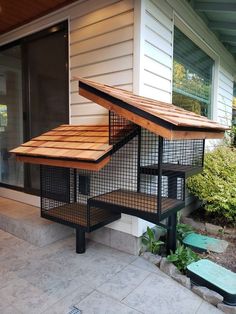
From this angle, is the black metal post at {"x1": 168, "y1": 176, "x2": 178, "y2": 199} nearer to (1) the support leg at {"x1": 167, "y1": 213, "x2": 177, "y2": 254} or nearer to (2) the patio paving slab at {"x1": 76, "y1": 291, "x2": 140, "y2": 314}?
(1) the support leg at {"x1": 167, "y1": 213, "x2": 177, "y2": 254}

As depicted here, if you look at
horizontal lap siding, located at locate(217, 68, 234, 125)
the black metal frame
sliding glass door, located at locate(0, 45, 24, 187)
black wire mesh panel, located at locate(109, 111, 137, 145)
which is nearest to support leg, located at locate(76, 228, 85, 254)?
the black metal frame

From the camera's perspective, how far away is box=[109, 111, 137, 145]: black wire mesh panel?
221 centimetres

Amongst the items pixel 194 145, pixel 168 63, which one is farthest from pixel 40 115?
pixel 194 145

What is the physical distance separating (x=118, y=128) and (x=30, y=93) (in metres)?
1.97

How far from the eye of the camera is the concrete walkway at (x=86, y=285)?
1840mm

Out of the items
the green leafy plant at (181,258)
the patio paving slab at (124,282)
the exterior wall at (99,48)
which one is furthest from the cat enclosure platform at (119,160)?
the patio paving slab at (124,282)

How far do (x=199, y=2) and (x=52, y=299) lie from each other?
13.2ft

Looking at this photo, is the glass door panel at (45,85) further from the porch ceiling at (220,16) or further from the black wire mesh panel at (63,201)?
the porch ceiling at (220,16)

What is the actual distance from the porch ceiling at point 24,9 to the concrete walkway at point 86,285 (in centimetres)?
284

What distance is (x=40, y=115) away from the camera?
11.7 ft

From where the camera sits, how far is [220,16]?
396 centimetres

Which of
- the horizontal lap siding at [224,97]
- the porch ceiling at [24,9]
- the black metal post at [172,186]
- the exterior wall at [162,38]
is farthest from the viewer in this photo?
the horizontal lap siding at [224,97]

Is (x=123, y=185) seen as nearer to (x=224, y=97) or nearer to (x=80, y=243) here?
(x=80, y=243)

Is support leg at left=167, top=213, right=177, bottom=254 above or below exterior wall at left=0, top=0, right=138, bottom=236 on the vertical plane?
below
